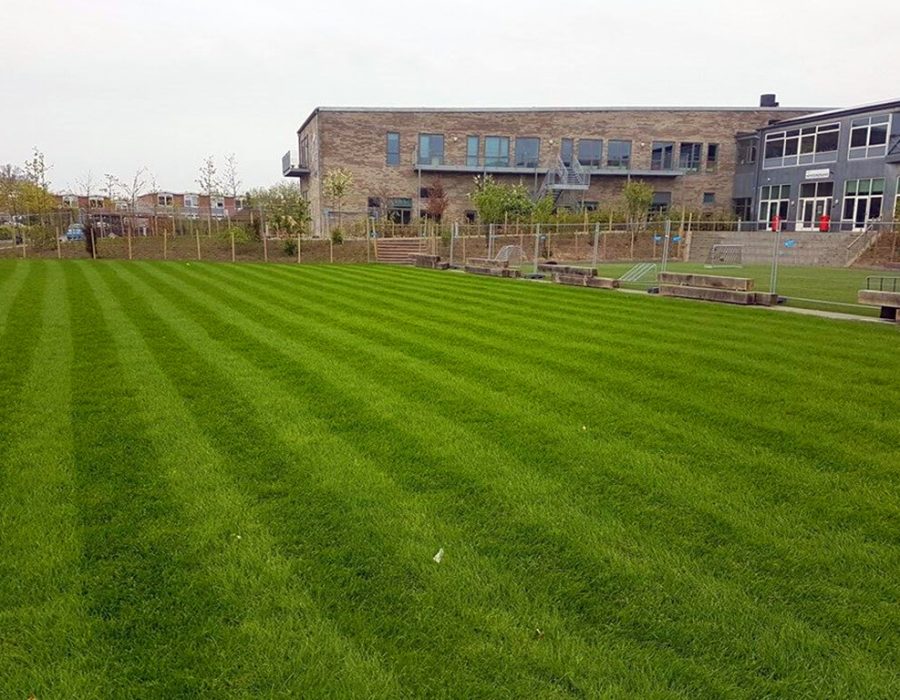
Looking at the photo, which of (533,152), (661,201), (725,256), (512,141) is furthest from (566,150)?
(725,256)

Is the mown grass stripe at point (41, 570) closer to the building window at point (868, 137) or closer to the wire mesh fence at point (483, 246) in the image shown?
the wire mesh fence at point (483, 246)

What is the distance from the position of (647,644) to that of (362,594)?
53.7 inches

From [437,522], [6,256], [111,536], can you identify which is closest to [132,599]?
[111,536]

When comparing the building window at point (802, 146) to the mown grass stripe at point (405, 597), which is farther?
the building window at point (802, 146)

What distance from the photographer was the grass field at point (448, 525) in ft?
9.49

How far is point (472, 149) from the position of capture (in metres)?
50.9

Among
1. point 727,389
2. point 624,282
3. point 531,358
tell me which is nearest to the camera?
point 727,389

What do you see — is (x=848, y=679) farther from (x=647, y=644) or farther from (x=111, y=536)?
(x=111, y=536)

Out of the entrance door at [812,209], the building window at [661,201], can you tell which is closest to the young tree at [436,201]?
the building window at [661,201]

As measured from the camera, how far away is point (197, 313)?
41.2 ft

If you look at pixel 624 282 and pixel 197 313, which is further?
pixel 624 282

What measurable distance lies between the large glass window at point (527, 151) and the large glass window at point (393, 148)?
29.7ft

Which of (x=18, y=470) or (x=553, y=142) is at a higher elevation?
(x=553, y=142)

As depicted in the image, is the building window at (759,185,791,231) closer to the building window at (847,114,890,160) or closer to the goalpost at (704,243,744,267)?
the building window at (847,114,890,160)
